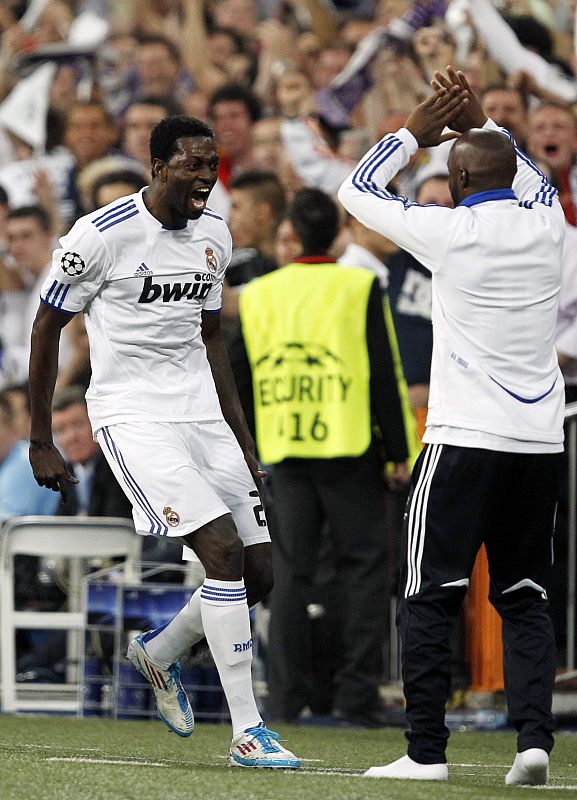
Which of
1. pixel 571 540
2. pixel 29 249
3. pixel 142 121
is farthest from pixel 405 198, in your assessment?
pixel 29 249

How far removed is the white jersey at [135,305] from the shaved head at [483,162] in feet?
3.39

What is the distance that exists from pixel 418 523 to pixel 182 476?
84cm

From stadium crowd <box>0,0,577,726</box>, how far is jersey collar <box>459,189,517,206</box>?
2879 mm

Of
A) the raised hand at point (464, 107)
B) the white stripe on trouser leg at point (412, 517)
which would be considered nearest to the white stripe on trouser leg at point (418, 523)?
the white stripe on trouser leg at point (412, 517)

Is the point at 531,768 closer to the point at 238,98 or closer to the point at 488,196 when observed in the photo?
the point at 488,196

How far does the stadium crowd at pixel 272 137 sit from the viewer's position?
8.32m

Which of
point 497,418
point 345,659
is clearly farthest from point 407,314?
point 497,418

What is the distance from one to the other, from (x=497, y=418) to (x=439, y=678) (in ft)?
2.53

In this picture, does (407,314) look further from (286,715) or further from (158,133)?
(158,133)

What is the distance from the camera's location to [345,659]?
26.0 ft

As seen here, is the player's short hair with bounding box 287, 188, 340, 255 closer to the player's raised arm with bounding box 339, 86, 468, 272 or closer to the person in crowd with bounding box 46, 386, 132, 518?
the person in crowd with bounding box 46, 386, 132, 518

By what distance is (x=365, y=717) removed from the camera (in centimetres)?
756

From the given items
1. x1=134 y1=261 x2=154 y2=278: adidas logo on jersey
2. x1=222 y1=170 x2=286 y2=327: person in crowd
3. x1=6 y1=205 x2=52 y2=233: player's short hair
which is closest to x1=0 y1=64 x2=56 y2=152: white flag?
x1=6 y1=205 x2=52 y2=233: player's short hair

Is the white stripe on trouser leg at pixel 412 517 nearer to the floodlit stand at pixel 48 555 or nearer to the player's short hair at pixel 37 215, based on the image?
the floodlit stand at pixel 48 555
